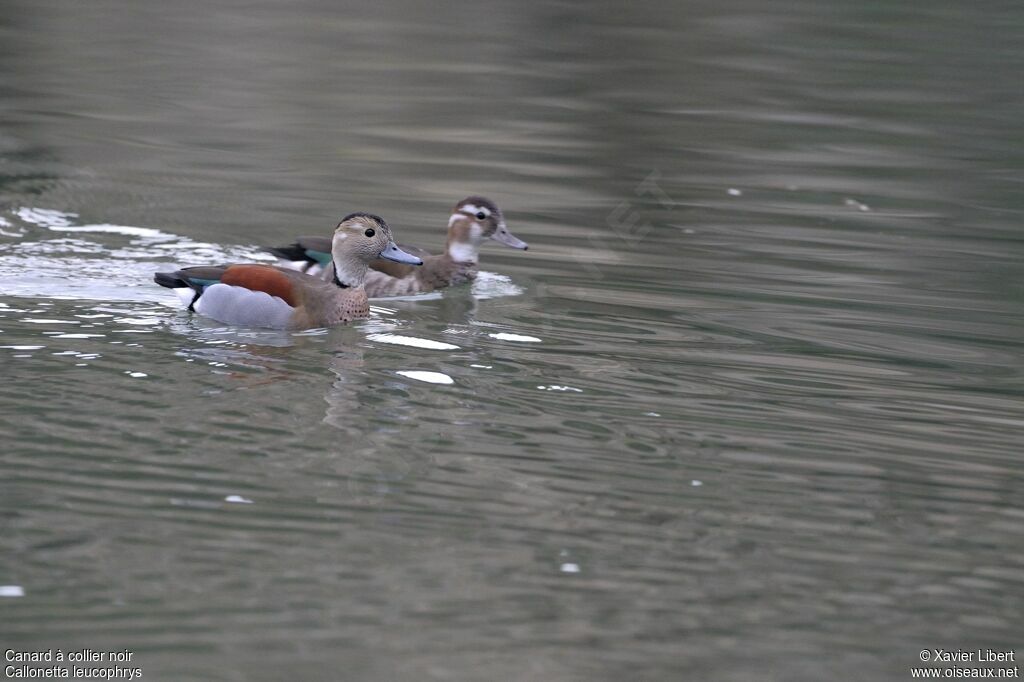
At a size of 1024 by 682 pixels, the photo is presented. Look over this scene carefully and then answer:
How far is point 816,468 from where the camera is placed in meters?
7.31

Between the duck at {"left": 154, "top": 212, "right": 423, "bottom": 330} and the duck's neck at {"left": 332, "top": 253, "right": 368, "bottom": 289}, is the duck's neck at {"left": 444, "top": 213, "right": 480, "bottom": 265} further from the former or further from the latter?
the duck at {"left": 154, "top": 212, "right": 423, "bottom": 330}

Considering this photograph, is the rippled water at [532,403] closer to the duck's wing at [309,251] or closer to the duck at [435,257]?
the duck at [435,257]

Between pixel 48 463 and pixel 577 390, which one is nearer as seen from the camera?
pixel 48 463

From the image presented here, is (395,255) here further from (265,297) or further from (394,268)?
(265,297)

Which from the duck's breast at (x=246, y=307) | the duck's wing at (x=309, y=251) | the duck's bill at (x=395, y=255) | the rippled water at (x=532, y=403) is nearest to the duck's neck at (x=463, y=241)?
the rippled water at (x=532, y=403)

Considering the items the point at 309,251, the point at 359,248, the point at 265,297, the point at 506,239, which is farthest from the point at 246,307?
the point at 506,239

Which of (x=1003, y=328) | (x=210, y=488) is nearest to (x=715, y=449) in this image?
(x=210, y=488)

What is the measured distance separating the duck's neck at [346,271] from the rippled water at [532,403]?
1.79 ft

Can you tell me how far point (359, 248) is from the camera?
424 inches

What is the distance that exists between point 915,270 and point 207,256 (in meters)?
5.97

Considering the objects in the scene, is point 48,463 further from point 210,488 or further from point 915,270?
point 915,270

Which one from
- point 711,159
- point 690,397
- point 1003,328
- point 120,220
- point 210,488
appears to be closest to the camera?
point 210,488

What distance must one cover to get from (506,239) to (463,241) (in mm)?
417

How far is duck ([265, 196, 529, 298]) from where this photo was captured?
11.8 m
